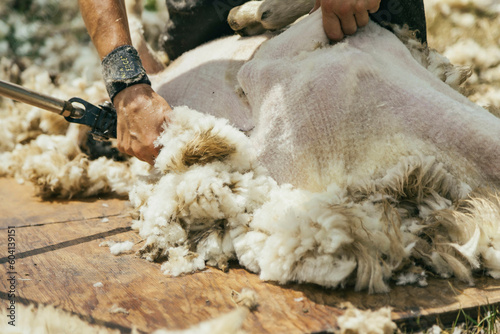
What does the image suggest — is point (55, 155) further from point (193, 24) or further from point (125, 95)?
point (193, 24)

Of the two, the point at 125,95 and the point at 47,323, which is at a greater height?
the point at 125,95

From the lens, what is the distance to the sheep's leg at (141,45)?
214 centimetres

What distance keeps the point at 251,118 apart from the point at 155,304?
70 cm

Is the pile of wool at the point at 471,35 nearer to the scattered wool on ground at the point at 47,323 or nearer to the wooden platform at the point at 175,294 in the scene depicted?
the wooden platform at the point at 175,294

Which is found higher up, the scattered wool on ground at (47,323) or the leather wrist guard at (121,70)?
the leather wrist guard at (121,70)

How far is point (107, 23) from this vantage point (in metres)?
1.56

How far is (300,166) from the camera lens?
4.38 feet

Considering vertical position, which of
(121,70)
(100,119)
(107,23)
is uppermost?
(107,23)

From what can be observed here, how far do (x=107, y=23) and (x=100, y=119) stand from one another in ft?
1.09

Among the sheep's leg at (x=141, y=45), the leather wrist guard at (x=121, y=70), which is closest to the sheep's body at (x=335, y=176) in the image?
the leather wrist guard at (x=121, y=70)

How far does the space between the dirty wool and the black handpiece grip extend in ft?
0.86

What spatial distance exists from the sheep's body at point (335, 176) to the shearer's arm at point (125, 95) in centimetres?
9

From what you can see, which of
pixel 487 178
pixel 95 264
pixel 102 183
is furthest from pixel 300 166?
pixel 102 183

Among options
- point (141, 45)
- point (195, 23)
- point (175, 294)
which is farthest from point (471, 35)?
point (175, 294)
